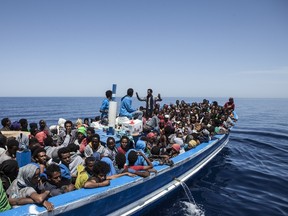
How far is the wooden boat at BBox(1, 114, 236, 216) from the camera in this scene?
335 cm

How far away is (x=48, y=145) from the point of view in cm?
601

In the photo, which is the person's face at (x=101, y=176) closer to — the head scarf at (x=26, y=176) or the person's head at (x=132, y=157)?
the person's head at (x=132, y=157)

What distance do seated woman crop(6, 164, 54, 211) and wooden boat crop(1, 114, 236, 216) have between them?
9cm

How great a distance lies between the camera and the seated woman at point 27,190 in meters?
3.09

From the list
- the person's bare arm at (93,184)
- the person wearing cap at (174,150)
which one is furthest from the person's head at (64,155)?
the person wearing cap at (174,150)

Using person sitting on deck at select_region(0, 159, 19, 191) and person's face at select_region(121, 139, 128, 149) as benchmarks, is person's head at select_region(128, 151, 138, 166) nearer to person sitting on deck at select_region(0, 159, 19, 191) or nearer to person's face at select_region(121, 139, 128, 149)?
person's face at select_region(121, 139, 128, 149)

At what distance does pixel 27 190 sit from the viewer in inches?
125

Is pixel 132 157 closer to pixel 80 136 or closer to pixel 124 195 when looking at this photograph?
pixel 124 195

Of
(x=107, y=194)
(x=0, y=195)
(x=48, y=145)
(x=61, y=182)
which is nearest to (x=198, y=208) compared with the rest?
(x=107, y=194)

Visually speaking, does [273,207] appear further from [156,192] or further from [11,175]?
[11,175]

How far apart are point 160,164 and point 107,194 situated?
6.95ft

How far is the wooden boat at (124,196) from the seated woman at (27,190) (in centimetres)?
9

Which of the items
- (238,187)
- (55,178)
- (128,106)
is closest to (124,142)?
(55,178)

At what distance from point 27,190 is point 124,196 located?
6.83ft
